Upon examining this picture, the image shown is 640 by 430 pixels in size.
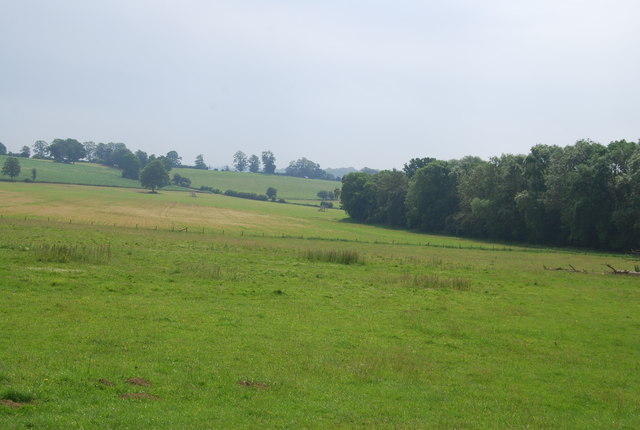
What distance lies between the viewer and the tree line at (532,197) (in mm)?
73250

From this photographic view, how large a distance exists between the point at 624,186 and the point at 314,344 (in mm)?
69453

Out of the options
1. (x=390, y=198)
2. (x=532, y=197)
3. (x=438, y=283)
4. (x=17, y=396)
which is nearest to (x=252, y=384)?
(x=17, y=396)

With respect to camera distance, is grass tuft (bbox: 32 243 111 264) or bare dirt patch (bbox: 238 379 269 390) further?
grass tuft (bbox: 32 243 111 264)

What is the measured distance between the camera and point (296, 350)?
15.3 meters

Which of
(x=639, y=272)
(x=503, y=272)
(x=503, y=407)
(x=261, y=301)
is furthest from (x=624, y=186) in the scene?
(x=503, y=407)

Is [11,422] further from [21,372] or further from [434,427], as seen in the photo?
[434,427]

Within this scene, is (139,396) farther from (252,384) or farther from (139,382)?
(252,384)

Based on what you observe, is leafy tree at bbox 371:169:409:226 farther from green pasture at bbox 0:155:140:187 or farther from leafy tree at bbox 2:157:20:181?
leafy tree at bbox 2:157:20:181

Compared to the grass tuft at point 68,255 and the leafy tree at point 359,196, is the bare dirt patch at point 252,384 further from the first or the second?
the leafy tree at point 359,196

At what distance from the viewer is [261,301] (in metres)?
22.8

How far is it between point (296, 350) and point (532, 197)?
259ft

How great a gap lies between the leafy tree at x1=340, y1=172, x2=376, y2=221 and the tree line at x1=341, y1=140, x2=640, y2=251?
1.94m

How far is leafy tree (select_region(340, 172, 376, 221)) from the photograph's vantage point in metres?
138

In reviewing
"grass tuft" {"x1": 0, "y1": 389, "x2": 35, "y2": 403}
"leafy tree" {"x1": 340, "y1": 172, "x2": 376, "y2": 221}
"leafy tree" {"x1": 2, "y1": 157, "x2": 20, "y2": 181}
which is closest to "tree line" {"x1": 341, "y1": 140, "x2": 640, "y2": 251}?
"leafy tree" {"x1": 340, "y1": 172, "x2": 376, "y2": 221}
